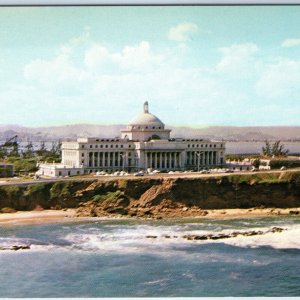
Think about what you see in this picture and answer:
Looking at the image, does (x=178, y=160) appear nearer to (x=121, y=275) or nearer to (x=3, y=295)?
(x=121, y=275)

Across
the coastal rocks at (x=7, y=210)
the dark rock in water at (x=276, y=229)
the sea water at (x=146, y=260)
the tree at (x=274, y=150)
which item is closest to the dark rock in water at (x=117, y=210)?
the sea water at (x=146, y=260)

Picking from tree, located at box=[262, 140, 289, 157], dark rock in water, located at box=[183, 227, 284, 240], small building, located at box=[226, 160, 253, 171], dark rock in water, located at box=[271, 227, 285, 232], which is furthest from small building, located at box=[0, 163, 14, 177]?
dark rock in water, located at box=[271, 227, 285, 232]

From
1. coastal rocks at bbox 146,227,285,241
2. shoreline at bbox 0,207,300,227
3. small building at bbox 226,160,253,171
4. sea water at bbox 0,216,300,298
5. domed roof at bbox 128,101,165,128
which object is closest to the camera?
sea water at bbox 0,216,300,298

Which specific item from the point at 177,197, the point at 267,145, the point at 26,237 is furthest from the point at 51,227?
the point at 267,145

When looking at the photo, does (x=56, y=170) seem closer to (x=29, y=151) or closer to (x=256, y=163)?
(x=29, y=151)

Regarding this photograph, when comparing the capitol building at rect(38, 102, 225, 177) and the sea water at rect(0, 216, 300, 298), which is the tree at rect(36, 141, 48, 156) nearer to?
the capitol building at rect(38, 102, 225, 177)

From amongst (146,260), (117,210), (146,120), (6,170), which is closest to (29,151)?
(6,170)
